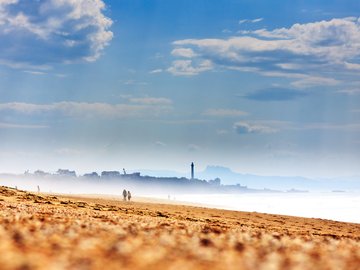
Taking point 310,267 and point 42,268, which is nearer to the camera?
point 42,268

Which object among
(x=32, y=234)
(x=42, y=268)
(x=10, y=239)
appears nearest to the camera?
(x=42, y=268)

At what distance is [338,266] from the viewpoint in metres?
8.45

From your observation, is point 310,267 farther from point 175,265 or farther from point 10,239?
point 10,239

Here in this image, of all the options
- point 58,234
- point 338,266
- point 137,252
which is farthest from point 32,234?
point 338,266

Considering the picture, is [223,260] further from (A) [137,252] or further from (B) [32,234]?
(B) [32,234]

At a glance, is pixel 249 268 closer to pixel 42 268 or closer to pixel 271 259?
pixel 271 259

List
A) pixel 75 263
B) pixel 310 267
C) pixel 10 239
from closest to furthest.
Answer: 1. pixel 75 263
2. pixel 310 267
3. pixel 10 239

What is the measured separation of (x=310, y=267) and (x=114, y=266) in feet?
9.96

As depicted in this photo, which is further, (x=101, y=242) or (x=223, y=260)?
(x=101, y=242)

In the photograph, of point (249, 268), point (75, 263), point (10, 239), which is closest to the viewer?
point (75, 263)

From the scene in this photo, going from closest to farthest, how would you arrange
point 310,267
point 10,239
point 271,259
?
point 310,267 < point 271,259 < point 10,239

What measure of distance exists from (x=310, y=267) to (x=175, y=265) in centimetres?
225

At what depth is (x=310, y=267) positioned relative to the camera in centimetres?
775

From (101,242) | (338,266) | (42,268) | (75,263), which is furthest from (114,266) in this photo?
(338,266)
